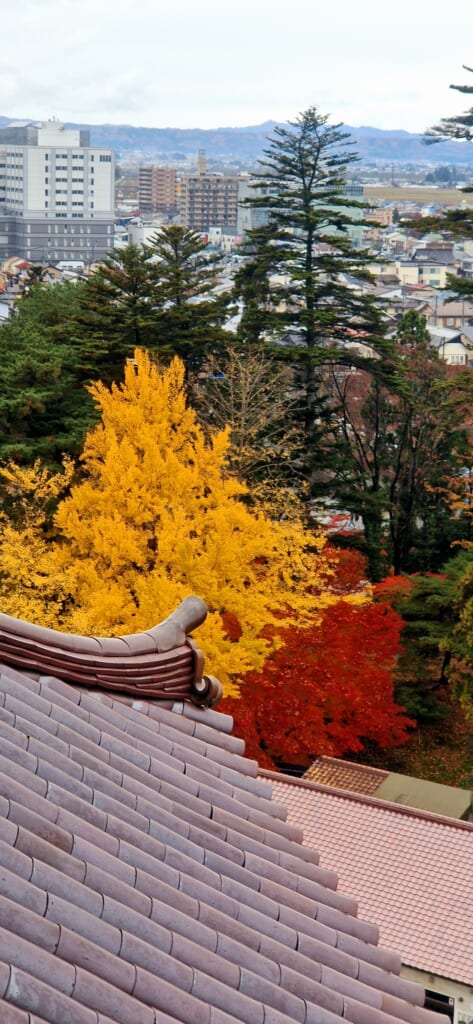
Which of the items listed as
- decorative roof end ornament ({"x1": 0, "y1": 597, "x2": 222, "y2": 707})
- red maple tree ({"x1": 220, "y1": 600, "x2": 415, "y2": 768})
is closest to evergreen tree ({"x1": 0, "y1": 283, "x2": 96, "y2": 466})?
red maple tree ({"x1": 220, "y1": 600, "x2": 415, "y2": 768})

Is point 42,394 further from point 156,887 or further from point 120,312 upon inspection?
point 156,887

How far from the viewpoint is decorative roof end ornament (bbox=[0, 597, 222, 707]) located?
7551 millimetres

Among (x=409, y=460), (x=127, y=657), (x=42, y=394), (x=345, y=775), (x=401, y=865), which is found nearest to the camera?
(x=127, y=657)

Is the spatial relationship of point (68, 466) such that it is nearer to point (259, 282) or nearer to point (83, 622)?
point (83, 622)

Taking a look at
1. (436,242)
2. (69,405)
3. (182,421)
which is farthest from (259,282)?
(436,242)

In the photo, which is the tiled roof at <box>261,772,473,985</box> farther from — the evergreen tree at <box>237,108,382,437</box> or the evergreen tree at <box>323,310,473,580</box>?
the evergreen tree at <box>237,108,382,437</box>

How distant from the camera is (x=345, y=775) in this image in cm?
2252

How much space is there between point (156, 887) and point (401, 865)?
12.4 meters

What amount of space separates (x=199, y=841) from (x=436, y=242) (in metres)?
189

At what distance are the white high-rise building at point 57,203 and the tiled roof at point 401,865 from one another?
175 m

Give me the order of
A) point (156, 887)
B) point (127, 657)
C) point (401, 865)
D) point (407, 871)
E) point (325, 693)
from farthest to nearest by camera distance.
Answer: point (325, 693) < point (401, 865) < point (407, 871) < point (127, 657) < point (156, 887)

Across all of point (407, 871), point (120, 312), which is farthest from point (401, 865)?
point (120, 312)

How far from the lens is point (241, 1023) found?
19.5 ft

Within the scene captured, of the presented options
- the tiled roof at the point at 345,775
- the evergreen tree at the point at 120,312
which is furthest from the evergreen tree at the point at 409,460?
the tiled roof at the point at 345,775
